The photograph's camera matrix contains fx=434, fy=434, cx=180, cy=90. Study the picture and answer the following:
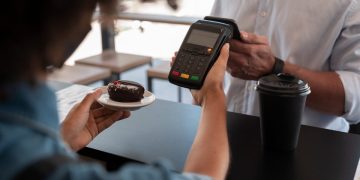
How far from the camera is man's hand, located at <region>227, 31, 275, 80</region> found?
1.06 metres

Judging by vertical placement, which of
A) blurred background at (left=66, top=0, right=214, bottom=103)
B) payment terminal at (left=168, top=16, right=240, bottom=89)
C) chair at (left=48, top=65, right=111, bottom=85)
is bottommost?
blurred background at (left=66, top=0, right=214, bottom=103)

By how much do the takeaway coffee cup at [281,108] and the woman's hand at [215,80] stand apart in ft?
0.25

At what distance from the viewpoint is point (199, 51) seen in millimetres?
853

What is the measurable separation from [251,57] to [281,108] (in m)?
0.30

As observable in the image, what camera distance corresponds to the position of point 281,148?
0.84m

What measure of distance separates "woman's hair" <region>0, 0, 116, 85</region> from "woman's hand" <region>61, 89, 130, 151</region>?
0.40 m

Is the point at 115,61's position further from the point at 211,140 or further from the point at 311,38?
the point at 211,140

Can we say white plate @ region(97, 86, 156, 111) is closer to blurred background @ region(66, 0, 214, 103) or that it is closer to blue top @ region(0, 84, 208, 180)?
blue top @ region(0, 84, 208, 180)

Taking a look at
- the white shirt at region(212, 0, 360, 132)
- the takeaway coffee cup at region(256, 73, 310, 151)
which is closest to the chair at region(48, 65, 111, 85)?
the white shirt at region(212, 0, 360, 132)

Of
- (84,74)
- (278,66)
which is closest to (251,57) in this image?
(278,66)

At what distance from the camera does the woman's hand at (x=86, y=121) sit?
784mm

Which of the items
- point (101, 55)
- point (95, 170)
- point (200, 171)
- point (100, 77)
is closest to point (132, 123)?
point (200, 171)

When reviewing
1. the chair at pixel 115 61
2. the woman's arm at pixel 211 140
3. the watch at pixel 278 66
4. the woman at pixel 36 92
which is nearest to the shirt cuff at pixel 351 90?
the watch at pixel 278 66

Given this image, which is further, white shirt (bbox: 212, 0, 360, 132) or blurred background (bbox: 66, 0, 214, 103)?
blurred background (bbox: 66, 0, 214, 103)
